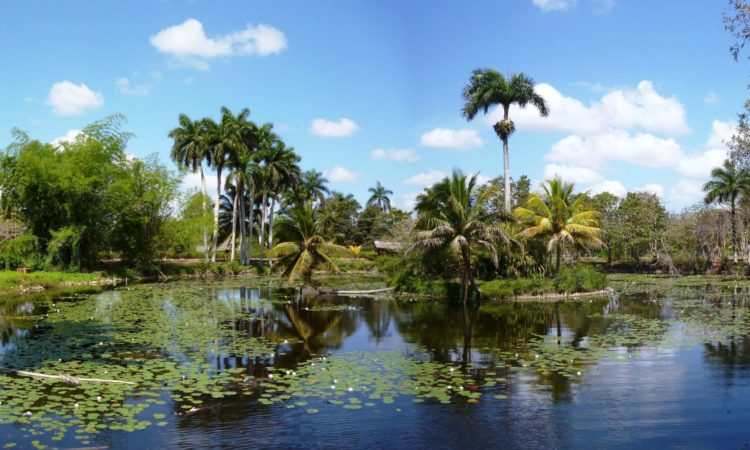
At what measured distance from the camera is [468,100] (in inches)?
1350

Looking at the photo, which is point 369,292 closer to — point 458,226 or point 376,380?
point 458,226

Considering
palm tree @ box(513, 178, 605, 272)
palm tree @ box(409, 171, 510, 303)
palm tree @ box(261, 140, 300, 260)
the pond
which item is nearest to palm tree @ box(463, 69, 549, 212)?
palm tree @ box(513, 178, 605, 272)

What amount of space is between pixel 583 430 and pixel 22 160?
37545 millimetres

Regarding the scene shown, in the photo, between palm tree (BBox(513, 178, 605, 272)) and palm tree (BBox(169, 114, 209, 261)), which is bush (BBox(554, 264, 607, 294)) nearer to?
palm tree (BBox(513, 178, 605, 272))

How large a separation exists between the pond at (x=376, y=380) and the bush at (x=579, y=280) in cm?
624

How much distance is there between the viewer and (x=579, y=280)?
27719 millimetres

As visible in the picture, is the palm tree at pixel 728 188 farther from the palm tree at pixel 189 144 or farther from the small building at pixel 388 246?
the palm tree at pixel 189 144

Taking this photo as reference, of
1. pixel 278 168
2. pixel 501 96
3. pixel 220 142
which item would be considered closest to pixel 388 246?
pixel 278 168

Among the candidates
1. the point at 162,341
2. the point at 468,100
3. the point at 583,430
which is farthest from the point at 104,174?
the point at 583,430

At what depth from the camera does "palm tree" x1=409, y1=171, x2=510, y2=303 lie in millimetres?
23359

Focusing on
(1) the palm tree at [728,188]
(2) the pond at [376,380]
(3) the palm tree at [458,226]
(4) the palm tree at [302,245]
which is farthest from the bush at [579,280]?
(1) the palm tree at [728,188]

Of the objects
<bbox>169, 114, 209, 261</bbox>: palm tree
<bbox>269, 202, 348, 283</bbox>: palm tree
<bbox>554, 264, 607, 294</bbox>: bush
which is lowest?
<bbox>554, 264, 607, 294</bbox>: bush

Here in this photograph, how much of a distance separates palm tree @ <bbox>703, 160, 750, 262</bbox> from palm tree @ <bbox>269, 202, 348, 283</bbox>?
3452cm

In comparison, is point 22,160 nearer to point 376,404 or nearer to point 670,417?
point 376,404
